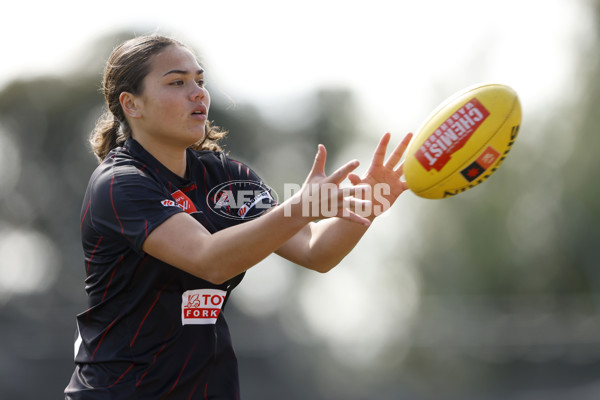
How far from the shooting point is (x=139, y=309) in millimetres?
3738

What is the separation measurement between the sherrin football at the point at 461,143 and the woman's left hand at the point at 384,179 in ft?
0.20

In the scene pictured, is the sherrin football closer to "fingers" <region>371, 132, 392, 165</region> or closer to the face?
"fingers" <region>371, 132, 392, 165</region>

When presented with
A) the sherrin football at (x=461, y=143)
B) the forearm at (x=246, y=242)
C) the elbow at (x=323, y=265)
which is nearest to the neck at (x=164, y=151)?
the forearm at (x=246, y=242)

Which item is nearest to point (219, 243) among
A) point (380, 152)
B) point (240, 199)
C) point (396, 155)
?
point (240, 199)

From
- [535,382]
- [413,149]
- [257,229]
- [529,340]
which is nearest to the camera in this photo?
[257,229]

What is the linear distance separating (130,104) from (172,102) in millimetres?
296

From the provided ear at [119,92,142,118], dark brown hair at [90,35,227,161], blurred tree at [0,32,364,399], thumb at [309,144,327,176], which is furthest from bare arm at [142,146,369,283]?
blurred tree at [0,32,364,399]

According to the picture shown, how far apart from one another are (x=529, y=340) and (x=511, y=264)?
39.1 ft

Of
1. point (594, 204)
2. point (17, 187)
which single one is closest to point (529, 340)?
point (594, 204)

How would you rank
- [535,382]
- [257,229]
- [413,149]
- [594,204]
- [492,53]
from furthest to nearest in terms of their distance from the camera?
[492,53] → [594,204] → [535,382] → [413,149] → [257,229]

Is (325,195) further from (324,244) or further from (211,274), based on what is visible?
(324,244)

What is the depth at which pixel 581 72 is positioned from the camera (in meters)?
24.4

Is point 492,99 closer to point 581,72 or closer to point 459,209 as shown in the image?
point 581,72

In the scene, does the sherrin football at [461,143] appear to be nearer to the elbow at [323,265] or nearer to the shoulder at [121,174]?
the elbow at [323,265]
